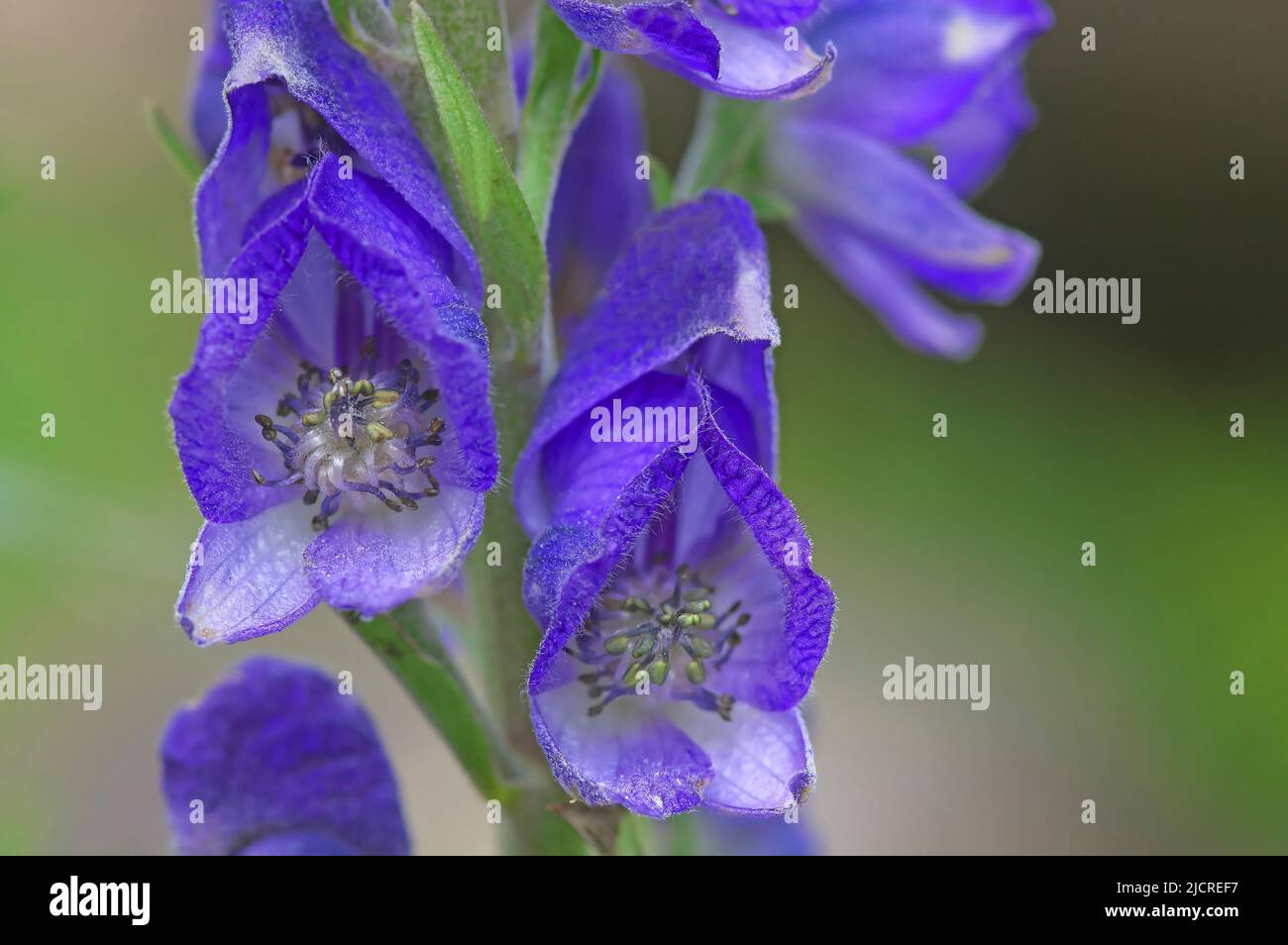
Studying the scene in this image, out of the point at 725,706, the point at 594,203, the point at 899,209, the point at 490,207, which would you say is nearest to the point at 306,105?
the point at 490,207

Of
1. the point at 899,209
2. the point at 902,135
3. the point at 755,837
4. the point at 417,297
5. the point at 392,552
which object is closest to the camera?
the point at 417,297

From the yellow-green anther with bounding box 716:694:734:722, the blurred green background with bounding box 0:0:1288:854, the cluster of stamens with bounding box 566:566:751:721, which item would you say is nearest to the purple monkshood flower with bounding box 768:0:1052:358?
the cluster of stamens with bounding box 566:566:751:721

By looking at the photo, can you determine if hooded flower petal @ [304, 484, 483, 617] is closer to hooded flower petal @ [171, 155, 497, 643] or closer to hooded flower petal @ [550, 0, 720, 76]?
hooded flower petal @ [171, 155, 497, 643]

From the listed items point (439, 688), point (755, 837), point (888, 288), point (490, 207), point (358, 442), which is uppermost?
point (888, 288)

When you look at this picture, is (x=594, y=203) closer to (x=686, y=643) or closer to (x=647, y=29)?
(x=647, y=29)
